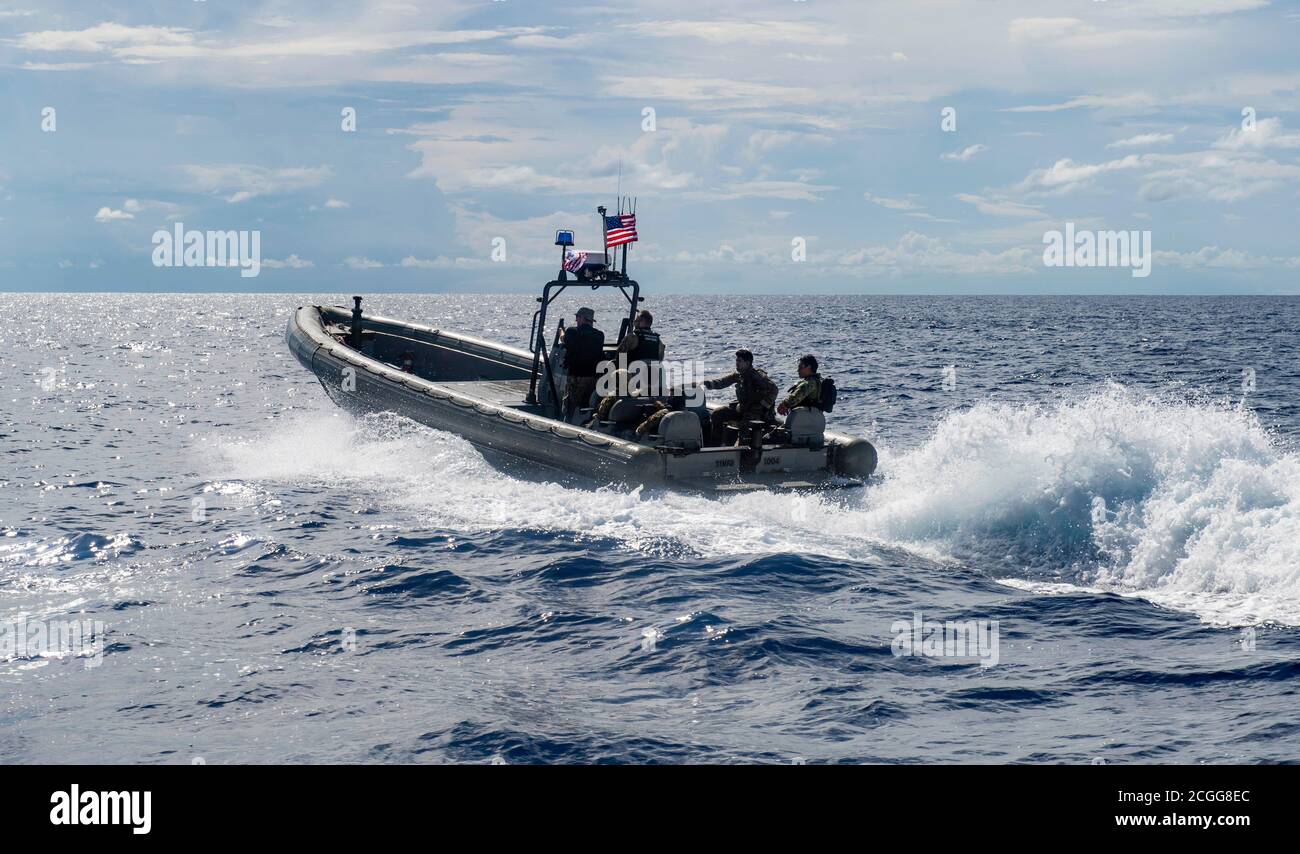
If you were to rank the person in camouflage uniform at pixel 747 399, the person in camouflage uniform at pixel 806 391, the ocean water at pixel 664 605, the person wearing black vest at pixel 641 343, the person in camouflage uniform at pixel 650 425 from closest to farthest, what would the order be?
the ocean water at pixel 664 605 < the person in camouflage uniform at pixel 806 391 < the person in camouflage uniform at pixel 650 425 < the person in camouflage uniform at pixel 747 399 < the person wearing black vest at pixel 641 343

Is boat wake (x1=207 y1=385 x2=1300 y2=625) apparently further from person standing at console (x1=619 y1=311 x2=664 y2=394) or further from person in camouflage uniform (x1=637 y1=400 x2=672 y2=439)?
person standing at console (x1=619 y1=311 x2=664 y2=394)

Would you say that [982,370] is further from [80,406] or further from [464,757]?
[464,757]

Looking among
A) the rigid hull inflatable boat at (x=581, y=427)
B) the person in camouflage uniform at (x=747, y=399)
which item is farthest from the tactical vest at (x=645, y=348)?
the person in camouflage uniform at (x=747, y=399)

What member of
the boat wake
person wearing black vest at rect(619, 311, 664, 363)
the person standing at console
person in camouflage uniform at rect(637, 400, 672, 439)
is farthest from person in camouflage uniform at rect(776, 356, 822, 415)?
person wearing black vest at rect(619, 311, 664, 363)

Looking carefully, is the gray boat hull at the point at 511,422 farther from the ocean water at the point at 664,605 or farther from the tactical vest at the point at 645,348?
the tactical vest at the point at 645,348

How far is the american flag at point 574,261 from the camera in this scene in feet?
46.4

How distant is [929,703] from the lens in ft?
21.6

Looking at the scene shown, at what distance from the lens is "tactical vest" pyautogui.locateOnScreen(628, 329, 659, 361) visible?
13676 mm

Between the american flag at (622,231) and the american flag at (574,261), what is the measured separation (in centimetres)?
37

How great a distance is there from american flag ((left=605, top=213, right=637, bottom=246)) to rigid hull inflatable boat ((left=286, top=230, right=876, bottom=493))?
355mm

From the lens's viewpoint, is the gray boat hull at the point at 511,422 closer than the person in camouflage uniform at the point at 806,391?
Yes

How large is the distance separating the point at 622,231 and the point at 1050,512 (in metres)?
6.31

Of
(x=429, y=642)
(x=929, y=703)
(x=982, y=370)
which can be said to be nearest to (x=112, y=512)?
(x=429, y=642)

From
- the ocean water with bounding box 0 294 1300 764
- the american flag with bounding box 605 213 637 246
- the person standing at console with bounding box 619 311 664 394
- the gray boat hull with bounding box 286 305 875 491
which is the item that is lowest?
the ocean water with bounding box 0 294 1300 764
